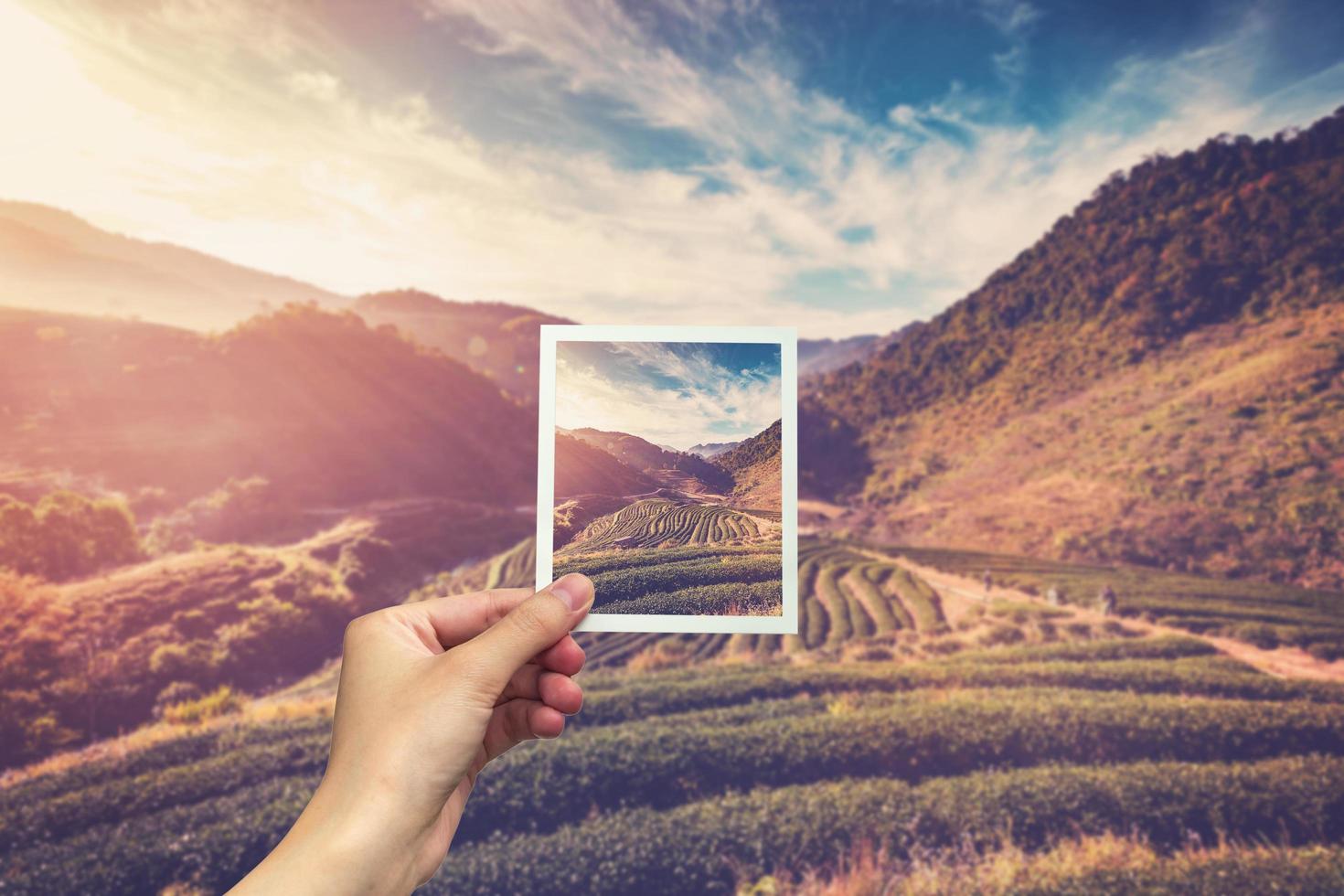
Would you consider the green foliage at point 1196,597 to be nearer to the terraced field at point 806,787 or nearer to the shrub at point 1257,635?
the shrub at point 1257,635

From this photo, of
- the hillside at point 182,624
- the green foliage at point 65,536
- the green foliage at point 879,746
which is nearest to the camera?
the green foliage at point 879,746

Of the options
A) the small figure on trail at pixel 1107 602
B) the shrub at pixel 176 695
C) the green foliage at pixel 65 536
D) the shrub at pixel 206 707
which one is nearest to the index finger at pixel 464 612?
the shrub at pixel 206 707

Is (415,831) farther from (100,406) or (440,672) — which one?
(100,406)

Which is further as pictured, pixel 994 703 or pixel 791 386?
pixel 994 703

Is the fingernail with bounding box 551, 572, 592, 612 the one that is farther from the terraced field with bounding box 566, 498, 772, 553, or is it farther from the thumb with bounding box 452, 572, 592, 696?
the terraced field with bounding box 566, 498, 772, 553

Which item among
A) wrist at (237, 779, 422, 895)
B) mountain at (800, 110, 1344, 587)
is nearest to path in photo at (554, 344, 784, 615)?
wrist at (237, 779, 422, 895)

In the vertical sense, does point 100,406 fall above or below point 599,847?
above

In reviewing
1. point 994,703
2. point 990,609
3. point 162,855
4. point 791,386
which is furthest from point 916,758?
point 162,855
